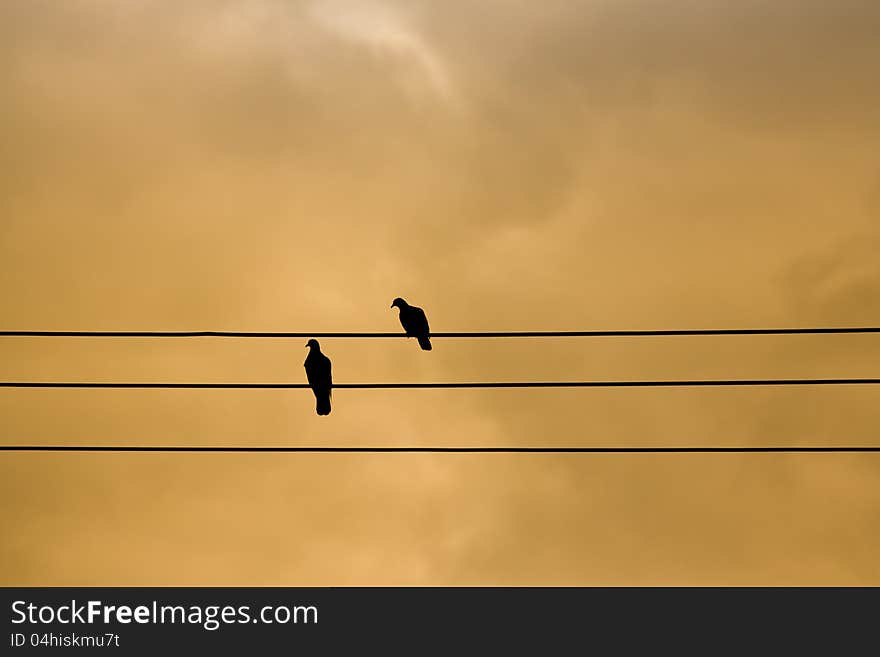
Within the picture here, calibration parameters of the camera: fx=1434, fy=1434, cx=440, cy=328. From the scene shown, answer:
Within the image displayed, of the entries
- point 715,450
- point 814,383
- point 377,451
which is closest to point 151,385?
point 377,451

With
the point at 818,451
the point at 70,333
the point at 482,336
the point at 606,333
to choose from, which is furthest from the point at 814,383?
the point at 70,333

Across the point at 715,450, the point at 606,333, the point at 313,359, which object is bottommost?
the point at 715,450

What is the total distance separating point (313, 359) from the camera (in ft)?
57.8

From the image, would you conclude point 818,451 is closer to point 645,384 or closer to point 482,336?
point 645,384

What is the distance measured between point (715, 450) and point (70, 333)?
5847 millimetres

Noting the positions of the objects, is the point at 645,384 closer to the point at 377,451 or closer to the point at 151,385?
the point at 377,451

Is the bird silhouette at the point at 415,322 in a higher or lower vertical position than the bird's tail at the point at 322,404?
higher

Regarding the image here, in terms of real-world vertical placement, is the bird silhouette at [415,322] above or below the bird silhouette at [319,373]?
above

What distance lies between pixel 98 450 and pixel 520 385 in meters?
3.79

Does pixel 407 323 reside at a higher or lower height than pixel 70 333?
higher

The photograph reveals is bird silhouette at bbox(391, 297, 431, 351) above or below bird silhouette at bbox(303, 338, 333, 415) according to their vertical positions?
above

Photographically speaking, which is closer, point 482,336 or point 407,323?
point 482,336

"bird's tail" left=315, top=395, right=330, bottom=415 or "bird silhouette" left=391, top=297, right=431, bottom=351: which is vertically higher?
"bird silhouette" left=391, top=297, right=431, bottom=351

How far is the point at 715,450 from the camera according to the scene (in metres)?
12.4
